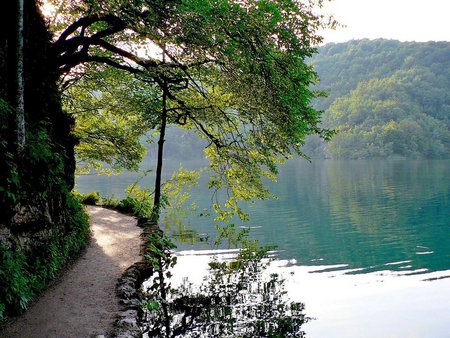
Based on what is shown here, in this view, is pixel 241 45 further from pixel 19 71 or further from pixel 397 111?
pixel 397 111

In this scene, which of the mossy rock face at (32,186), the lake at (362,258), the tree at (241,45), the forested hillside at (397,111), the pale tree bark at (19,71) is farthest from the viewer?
the forested hillside at (397,111)

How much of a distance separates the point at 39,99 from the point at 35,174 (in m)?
2.72

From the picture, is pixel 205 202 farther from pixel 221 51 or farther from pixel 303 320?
pixel 221 51

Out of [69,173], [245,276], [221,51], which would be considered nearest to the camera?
[221,51]

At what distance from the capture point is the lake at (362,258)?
1327 centimetres

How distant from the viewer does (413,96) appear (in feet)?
473

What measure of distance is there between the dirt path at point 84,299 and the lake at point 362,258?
5.77 metres

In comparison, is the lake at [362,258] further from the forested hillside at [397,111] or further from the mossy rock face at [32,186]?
the forested hillside at [397,111]

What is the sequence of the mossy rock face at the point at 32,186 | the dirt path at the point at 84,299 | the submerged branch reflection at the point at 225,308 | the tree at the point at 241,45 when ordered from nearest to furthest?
the dirt path at the point at 84,299 < the mossy rock face at the point at 32,186 < the tree at the point at 241,45 < the submerged branch reflection at the point at 225,308

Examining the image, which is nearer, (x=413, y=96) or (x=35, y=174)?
(x=35, y=174)

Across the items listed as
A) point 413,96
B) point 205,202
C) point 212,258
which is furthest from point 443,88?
point 212,258

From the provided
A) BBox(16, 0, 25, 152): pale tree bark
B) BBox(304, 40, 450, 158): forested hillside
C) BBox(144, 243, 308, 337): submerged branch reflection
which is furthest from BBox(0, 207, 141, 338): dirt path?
BBox(304, 40, 450, 158): forested hillside

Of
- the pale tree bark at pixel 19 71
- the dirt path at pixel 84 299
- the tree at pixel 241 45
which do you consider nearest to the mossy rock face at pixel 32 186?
the pale tree bark at pixel 19 71

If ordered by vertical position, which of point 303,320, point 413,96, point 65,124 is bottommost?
point 303,320
